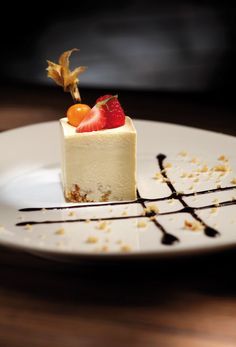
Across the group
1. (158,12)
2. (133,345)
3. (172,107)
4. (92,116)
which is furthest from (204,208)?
(158,12)

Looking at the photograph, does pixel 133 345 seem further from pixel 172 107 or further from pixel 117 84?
pixel 117 84

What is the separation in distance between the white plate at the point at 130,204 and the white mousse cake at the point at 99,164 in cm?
6

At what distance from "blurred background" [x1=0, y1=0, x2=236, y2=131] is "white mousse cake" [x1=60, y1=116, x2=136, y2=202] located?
132 centimetres

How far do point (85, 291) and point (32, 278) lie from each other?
14 cm

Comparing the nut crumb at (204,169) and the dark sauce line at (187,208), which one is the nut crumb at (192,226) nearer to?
the dark sauce line at (187,208)

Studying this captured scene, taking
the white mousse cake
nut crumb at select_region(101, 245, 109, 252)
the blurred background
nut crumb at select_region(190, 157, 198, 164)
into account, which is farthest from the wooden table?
the blurred background

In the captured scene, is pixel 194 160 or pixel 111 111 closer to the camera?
pixel 111 111

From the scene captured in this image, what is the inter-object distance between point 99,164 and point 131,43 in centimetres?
160

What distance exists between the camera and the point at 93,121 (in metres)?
1.99

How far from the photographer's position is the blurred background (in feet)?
11.1

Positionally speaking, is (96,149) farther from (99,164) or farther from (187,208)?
(187,208)

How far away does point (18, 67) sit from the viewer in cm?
366

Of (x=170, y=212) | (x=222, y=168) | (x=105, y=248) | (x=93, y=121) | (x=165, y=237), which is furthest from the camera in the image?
(x=222, y=168)

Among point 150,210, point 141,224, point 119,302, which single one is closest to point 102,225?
point 141,224
